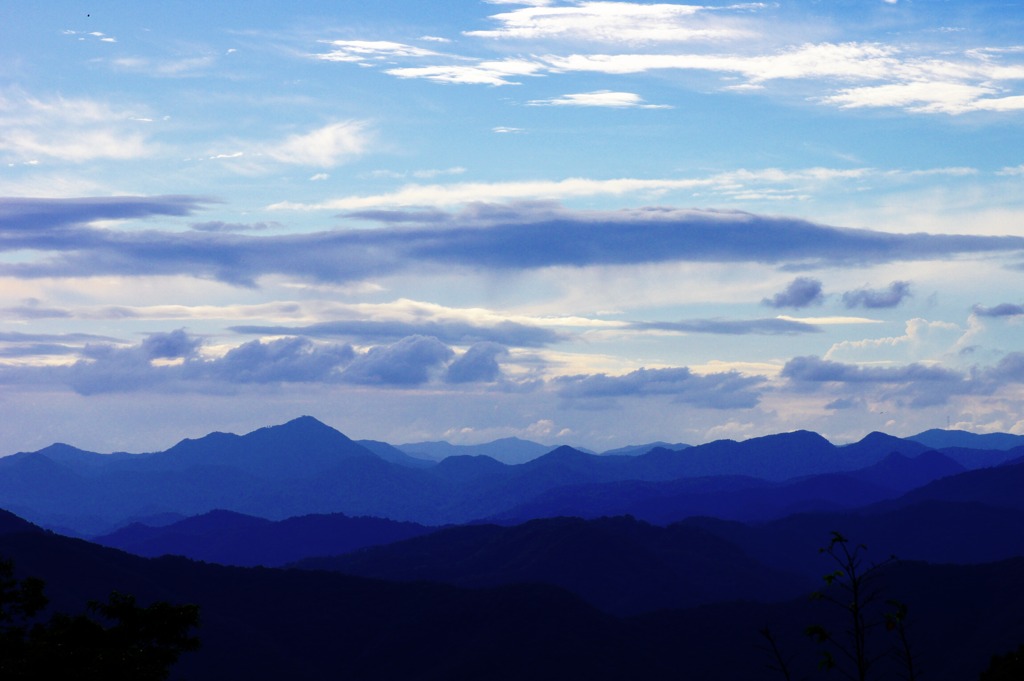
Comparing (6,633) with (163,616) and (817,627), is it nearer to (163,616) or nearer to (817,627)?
(163,616)

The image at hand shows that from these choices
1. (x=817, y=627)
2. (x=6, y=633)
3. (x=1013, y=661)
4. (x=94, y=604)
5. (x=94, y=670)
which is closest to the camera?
(x=817, y=627)

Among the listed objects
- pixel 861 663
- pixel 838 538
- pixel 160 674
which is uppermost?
pixel 838 538

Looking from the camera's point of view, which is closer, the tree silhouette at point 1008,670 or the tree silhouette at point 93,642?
the tree silhouette at point 93,642

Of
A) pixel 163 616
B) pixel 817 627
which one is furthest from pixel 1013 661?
pixel 817 627

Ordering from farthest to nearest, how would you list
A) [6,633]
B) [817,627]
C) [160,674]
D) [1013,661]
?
[1013,661] → [6,633] → [160,674] → [817,627]

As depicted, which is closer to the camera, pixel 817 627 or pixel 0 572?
pixel 817 627

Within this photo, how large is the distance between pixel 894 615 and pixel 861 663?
1.64 m

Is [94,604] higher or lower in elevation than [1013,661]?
higher

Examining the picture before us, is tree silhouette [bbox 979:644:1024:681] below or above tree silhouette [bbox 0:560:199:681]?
below

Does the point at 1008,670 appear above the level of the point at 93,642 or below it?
below

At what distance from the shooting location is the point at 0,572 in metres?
77.7

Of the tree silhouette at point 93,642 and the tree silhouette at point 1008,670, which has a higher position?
the tree silhouette at point 93,642

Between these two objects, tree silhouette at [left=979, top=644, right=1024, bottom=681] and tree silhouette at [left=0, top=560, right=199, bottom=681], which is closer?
tree silhouette at [left=0, top=560, right=199, bottom=681]

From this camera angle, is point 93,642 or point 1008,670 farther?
Answer: point 1008,670
